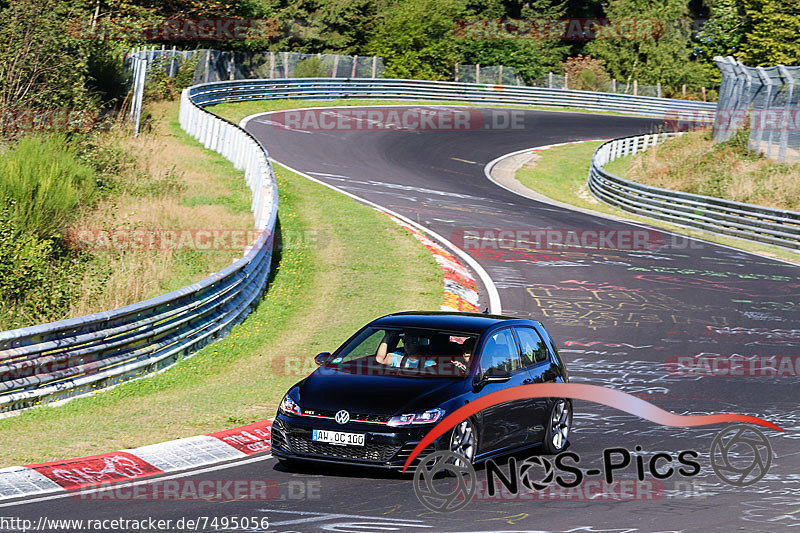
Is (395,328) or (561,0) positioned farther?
(561,0)

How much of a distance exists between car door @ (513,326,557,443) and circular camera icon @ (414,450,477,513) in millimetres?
1273

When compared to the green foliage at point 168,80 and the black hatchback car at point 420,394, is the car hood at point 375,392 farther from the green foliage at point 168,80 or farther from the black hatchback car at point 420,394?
the green foliage at point 168,80

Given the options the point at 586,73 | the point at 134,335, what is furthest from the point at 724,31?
the point at 134,335

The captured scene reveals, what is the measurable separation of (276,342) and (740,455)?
806cm

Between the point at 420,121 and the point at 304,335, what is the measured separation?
35257mm

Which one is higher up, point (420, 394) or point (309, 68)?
point (309, 68)

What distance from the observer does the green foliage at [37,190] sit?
1831 cm

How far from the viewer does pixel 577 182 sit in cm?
4147

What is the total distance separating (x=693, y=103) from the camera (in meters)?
64.7

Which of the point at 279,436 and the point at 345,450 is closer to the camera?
the point at 345,450

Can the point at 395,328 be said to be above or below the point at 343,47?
below

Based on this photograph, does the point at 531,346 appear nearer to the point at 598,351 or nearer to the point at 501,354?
the point at 501,354

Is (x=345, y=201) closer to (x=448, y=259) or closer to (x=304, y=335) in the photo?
(x=448, y=259)

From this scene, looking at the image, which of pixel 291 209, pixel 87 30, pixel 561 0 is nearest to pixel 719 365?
pixel 291 209
